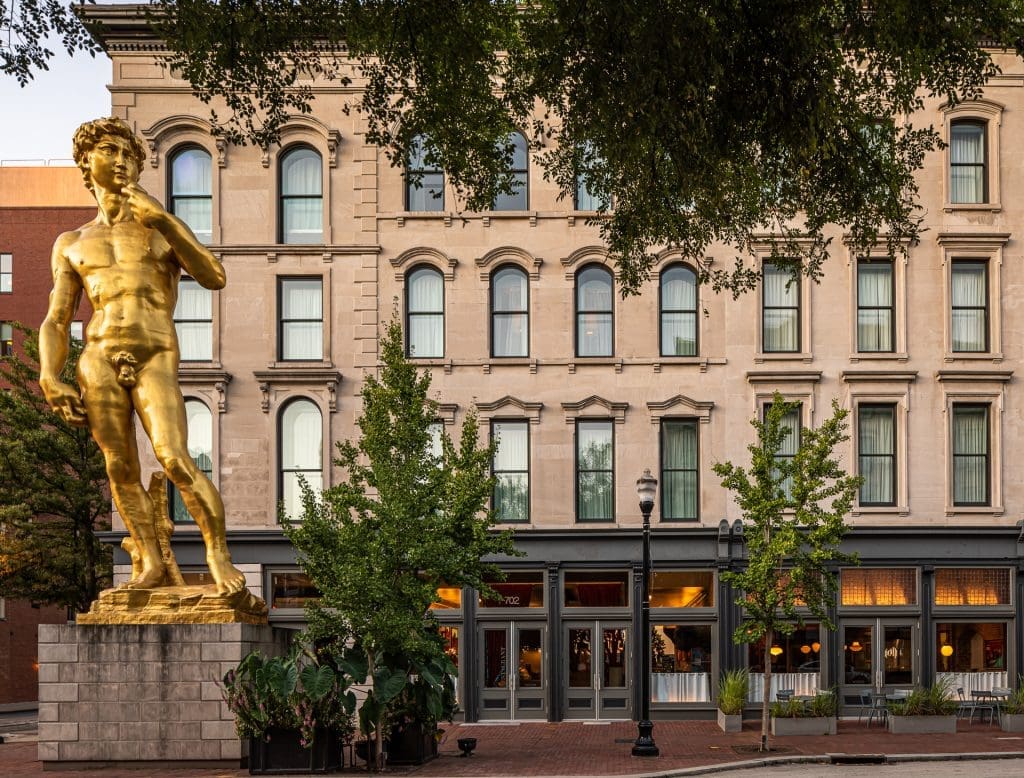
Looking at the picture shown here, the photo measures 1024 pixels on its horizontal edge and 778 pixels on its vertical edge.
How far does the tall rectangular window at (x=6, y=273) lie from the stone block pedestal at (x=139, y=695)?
43268 mm

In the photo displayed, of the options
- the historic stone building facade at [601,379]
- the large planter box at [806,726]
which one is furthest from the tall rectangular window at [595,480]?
the large planter box at [806,726]

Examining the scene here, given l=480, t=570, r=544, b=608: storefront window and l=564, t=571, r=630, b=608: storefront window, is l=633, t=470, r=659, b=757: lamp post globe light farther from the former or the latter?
l=480, t=570, r=544, b=608: storefront window

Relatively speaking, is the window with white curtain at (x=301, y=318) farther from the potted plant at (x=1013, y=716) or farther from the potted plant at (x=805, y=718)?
the potted plant at (x=1013, y=716)

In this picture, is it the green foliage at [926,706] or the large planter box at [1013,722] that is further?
the large planter box at [1013,722]

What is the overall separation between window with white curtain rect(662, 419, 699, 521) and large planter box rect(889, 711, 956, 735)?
7.57 meters

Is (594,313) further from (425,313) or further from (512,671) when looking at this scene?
(512,671)

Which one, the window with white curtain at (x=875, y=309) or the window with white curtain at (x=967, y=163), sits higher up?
the window with white curtain at (x=967, y=163)

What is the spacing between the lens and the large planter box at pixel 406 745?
758 inches

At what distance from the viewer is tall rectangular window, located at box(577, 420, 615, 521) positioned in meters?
31.1

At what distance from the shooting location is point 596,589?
30.8 metres

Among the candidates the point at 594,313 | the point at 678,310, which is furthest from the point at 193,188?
the point at 678,310

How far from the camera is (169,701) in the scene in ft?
54.5

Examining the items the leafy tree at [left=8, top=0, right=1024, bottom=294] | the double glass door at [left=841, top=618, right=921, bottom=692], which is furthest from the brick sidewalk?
the leafy tree at [left=8, top=0, right=1024, bottom=294]

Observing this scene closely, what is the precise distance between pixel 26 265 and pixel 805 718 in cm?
4279
